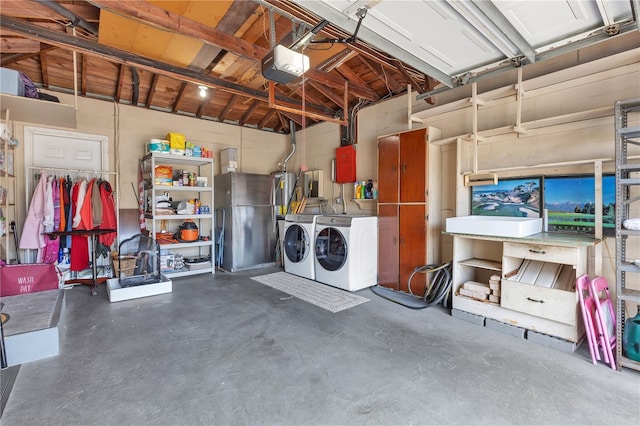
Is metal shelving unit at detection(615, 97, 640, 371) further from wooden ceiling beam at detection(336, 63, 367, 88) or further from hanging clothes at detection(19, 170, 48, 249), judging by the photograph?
hanging clothes at detection(19, 170, 48, 249)

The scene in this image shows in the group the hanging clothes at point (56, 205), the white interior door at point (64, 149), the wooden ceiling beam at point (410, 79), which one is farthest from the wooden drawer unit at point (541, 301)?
the white interior door at point (64, 149)

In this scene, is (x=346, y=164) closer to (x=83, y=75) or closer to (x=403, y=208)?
(x=403, y=208)

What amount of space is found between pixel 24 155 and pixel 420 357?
6063 mm

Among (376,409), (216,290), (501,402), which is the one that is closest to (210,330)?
(216,290)

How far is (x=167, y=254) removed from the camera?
5160 mm

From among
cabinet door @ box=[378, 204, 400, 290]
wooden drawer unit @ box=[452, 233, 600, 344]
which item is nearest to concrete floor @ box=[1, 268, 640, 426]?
wooden drawer unit @ box=[452, 233, 600, 344]

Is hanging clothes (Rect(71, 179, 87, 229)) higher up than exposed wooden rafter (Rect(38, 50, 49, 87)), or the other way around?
exposed wooden rafter (Rect(38, 50, 49, 87))

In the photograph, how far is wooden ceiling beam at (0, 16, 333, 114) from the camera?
9.91 ft

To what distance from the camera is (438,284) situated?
3.61 meters

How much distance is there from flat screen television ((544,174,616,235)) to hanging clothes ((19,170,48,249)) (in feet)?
21.4

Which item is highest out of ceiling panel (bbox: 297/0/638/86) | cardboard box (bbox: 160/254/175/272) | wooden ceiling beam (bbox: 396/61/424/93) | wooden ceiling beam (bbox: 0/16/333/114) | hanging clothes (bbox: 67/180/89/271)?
wooden ceiling beam (bbox: 0/16/333/114)

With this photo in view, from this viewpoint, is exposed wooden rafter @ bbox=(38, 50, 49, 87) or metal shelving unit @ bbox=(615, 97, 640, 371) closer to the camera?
metal shelving unit @ bbox=(615, 97, 640, 371)

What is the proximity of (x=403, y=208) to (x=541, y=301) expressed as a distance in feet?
6.13

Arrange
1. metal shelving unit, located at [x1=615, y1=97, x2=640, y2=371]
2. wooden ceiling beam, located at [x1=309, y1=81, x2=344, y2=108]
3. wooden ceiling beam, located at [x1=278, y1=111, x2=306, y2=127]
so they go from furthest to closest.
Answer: wooden ceiling beam, located at [x1=278, y1=111, x2=306, y2=127] → wooden ceiling beam, located at [x1=309, y1=81, x2=344, y2=108] → metal shelving unit, located at [x1=615, y1=97, x2=640, y2=371]
